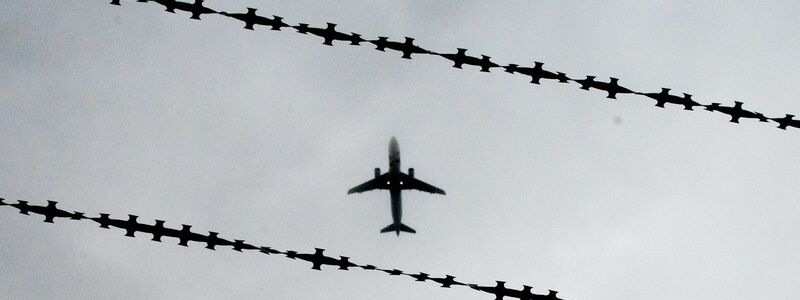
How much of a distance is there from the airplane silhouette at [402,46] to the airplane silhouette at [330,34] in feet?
0.69

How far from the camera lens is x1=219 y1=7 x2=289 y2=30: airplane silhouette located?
9.24 meters

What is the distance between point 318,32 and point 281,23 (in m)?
0.45

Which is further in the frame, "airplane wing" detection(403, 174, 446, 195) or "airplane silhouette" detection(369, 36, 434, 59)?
"airplane wing" detection(403, 174, 446, 195)

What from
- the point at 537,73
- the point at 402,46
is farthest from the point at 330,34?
the point at 537,73

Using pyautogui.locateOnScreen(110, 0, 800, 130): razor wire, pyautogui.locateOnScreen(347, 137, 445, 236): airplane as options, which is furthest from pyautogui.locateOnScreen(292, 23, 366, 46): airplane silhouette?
pyautogui.locateOnScreen(347, 137, 445, 236): airplane

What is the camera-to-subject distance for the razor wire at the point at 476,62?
9.18m

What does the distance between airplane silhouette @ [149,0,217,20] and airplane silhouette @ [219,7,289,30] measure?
25 centimetres

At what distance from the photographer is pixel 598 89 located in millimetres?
9195

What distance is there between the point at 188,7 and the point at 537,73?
385cm

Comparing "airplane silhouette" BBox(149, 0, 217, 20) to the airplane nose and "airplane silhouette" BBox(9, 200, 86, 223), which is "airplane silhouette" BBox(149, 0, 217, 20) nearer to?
"airplane silhouette" BBox(9, 200, 86, 223)

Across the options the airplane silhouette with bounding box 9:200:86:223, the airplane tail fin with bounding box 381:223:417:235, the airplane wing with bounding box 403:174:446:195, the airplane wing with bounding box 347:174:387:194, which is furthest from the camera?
the airplane tail fin with bounding box 381:223:417:235

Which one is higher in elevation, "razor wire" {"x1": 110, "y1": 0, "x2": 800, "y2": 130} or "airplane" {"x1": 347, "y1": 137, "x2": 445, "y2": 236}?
"airplane" {"x1": 347, "y1": 137, "x2": 445, "y2": 236}

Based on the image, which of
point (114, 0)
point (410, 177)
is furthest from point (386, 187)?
point (114, 0)

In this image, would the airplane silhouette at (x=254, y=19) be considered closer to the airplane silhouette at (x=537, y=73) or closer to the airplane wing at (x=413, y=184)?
the airplane silhouette at (x=537, y=73)
